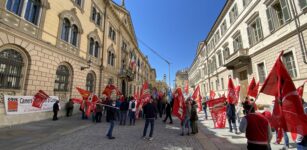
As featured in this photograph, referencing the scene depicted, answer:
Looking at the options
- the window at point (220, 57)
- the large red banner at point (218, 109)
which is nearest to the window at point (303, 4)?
the large red banner at point (218, 109)

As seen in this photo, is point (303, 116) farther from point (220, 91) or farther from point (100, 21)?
point (220, 91)

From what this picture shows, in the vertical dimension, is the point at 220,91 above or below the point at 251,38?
below

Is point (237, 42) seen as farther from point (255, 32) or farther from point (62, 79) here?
point (62, 79)

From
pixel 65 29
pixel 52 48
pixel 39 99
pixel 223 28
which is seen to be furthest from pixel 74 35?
pixel 223 28

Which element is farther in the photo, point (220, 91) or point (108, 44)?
point (220, 91)

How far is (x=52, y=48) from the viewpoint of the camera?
11180mm

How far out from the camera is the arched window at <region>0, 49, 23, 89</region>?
8.16 meters

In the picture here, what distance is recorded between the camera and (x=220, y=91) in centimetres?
2566

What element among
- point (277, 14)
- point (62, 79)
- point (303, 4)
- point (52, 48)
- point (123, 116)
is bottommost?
point (123, 116)

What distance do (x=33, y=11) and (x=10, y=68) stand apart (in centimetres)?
430

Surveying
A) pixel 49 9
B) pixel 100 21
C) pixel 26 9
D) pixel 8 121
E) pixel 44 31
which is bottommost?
pixel 8 121

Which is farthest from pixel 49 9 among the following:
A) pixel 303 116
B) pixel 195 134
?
pixel 303 116

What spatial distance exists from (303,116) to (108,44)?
67.6 feet

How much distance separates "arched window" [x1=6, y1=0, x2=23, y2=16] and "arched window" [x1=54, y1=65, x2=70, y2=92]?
15.2ft
